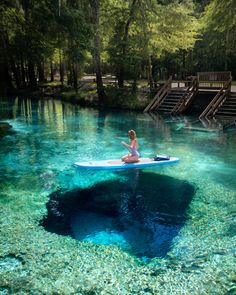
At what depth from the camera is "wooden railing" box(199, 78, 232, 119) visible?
2386 centimetres

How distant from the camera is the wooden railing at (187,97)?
25656mm

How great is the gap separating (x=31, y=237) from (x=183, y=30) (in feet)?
83.1

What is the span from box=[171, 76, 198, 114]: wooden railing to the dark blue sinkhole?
48.9ft

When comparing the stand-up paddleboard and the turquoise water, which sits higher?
the stand-up paddleboard

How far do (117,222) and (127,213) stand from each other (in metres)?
0.59

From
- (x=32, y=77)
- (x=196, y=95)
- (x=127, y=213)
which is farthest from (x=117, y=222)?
(x=32, y=77)

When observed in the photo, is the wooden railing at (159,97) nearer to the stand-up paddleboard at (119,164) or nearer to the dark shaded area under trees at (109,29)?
the dark shaded area under trees at (109,29)

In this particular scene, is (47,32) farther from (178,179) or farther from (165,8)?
(178,179)

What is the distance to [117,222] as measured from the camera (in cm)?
840

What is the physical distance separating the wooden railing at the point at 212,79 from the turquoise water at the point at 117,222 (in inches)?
379

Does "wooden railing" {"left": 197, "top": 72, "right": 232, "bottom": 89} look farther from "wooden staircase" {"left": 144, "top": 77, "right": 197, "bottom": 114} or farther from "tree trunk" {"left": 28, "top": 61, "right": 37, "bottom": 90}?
"tree trunk" {"left": 28, "top": 61, "right": 37, "bottom": 90}

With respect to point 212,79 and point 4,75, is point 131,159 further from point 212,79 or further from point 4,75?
point 4,75

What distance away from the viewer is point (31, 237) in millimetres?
7664

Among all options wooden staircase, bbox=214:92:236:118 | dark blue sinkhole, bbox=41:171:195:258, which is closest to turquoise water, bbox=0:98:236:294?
dark blue sinkhole, bbox=41:171:195:258
